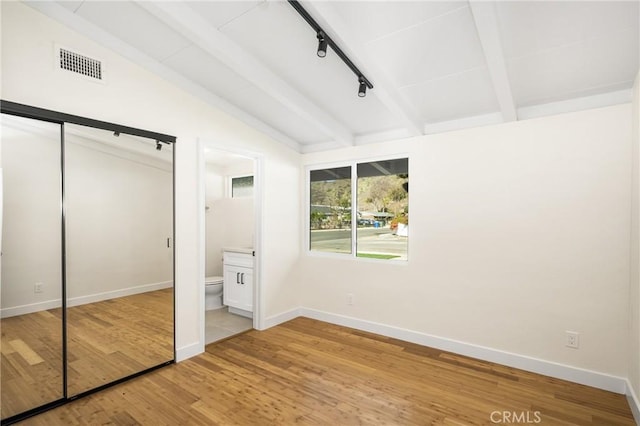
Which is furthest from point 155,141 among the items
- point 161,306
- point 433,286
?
point 433,286

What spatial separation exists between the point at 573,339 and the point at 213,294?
4.20 meters

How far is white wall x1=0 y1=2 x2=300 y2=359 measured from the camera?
2.19 m

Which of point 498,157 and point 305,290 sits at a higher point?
point 498,157

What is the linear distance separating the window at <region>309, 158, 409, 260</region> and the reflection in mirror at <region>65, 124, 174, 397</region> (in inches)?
78.8

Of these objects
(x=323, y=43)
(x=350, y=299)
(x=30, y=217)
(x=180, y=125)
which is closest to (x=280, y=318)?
(x=350, y=299)

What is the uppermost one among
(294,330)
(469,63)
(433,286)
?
(469,63)

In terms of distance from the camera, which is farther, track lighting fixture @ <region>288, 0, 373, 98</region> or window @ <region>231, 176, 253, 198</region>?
window @ <region>231, 176, 253, 198</region>

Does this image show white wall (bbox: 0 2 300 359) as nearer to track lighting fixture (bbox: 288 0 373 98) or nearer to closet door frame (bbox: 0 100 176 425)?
closet door frame (bbox: 0 100 176 425)

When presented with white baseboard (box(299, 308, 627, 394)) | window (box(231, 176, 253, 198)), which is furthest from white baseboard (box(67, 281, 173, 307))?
window (box(231, 176, 253, 198))

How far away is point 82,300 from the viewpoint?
248 cm

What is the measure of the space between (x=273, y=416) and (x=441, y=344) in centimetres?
192

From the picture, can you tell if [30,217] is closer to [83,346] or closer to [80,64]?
[83,346]

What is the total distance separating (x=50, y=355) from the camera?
2.32 m

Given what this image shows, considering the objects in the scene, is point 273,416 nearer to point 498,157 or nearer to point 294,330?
point 294,330
